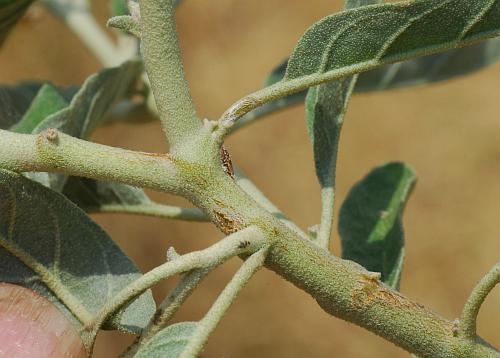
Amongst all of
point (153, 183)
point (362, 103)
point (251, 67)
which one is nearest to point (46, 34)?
point (251, 67)

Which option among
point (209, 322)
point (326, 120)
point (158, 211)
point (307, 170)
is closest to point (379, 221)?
point (326, 120)

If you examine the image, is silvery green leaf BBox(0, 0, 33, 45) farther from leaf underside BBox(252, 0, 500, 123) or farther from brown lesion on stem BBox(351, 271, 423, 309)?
brown lesion on stem BBox(351, 271, 423, 309)

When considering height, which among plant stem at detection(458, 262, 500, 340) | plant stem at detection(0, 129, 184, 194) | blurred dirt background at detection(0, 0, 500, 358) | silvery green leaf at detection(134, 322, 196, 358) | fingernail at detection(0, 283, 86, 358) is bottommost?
fingernail at detection(0, 283, 86, 358)

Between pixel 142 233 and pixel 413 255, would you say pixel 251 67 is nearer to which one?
pixel 142 233

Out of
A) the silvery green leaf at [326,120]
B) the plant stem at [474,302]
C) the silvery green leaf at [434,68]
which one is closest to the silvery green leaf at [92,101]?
the silvery green leaf at [326,120]

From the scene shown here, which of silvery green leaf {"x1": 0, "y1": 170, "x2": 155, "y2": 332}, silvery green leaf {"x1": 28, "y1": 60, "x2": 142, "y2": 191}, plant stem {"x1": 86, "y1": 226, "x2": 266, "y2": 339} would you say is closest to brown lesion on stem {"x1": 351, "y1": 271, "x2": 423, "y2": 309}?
plant stem {"x1": 86, "y1": 226, "x2": 266, "y2": 339}

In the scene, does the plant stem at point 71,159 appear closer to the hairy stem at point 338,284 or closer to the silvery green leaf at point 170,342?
the hairy stem at point 338,284

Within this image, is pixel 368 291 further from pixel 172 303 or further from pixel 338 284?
pixel 172 303
